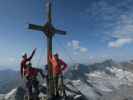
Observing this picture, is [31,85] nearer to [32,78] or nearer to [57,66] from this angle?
[32,78]

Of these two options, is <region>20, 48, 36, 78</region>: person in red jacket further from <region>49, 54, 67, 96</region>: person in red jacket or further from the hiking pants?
<region>49, 54, 67, 96</region>: person in red jacket

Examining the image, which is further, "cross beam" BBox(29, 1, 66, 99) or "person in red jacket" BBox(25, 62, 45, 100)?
"cross beam" BBox(29, 1, 66, 99)

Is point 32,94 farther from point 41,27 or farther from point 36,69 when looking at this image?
point 41,27

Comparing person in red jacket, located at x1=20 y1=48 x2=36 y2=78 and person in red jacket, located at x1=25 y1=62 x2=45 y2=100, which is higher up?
person in red jacket, located at x1=20 y1=48 x2=36 y2=78

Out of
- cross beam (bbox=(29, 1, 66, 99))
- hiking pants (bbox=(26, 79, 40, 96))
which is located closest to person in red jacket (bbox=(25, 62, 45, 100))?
hiking pants (bbox=(26, 79, 40, 96))

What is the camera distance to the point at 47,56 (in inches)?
620

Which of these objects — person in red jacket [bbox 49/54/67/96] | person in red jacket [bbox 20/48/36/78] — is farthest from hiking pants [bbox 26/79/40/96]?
person in red jacket [bbox 49/54/67/96]

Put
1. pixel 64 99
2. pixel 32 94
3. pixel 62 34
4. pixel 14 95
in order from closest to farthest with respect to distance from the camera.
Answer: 1. pixel 64 99
2. pixel 32 94
3. pixel 62 34
4. pixel 14 95

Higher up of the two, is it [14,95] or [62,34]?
[62,34]

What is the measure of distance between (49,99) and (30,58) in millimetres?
3039

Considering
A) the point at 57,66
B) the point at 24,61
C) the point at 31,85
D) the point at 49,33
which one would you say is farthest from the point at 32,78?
the point at 49,33

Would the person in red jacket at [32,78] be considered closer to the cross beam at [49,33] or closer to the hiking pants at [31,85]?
the hiking pants at [31,85]

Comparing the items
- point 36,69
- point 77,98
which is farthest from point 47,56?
point 77,98

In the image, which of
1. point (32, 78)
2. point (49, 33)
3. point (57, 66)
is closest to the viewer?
point (57, 66)
